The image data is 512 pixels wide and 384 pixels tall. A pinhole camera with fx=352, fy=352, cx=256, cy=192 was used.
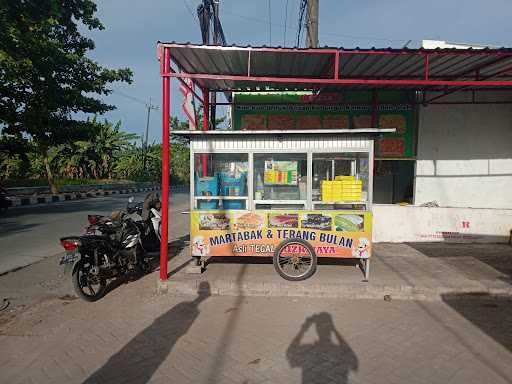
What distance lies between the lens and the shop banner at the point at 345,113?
830cm

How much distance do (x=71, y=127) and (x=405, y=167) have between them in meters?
14.4

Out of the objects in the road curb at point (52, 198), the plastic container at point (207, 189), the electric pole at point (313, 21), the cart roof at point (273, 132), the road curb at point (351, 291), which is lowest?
the road curb at point (351, 291)

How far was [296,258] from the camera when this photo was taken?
528 cm

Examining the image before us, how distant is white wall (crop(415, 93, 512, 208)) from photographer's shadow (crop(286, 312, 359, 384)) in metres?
5.88

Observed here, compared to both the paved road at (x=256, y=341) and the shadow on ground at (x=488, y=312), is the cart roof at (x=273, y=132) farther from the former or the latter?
the shadow on ground at (x=488, y=312)

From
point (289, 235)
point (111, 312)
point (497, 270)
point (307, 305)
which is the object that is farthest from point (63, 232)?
point (497, 270)

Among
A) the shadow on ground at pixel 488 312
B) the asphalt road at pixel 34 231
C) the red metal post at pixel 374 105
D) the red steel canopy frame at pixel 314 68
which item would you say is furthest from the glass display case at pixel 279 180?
the asphalt road at pixel 34 231

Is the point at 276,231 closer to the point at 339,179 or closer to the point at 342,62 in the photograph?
the point at 339,179

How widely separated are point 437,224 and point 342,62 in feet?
14.4

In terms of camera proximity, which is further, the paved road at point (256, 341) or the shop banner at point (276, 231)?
the shop banner at point (276, 231)

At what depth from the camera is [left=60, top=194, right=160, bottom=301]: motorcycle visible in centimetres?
459

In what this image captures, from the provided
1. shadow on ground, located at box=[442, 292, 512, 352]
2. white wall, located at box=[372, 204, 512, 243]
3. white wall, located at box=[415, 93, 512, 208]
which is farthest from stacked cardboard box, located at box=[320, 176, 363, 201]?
white wall, located at box=[415, 93, 512, 208]

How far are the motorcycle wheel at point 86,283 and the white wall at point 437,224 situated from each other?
5.84 meters

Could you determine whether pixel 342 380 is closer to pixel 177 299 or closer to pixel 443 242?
pixel 177 299
